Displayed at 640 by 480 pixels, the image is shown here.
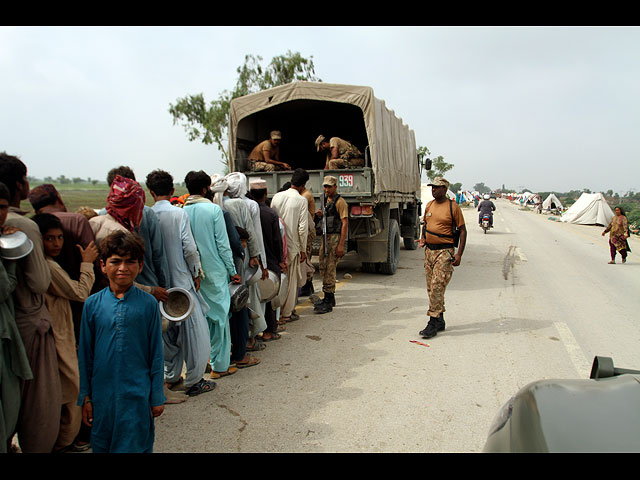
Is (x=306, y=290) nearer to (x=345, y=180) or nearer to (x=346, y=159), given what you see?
(x=345, y=180)

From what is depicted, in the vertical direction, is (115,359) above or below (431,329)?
above

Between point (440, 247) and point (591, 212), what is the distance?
26817 mm

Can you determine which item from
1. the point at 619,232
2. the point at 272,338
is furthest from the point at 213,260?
the point at 619,232

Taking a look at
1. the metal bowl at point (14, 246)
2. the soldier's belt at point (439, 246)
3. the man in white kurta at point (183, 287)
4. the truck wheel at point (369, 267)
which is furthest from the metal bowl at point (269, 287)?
the truck wheel at point (369, 267)

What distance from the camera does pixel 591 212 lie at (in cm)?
2731

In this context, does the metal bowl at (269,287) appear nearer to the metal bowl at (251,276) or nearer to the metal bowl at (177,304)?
the metal bowl at (251,276)

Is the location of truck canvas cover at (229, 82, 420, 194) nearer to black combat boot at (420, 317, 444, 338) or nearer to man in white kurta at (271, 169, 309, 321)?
man in white kurta at (271, 169, 309, 321)

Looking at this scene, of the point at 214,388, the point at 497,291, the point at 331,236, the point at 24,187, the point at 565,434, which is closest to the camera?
the point at 565,434

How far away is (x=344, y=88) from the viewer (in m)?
7.70
